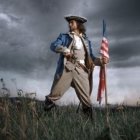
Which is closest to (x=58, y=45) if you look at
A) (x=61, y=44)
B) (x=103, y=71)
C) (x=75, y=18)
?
(x=61, y=44)

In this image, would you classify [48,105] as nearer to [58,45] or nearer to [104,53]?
[58,45]

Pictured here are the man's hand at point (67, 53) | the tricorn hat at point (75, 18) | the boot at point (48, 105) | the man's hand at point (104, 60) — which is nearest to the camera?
the man's hand at point (67, 53)

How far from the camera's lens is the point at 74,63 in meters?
8.86

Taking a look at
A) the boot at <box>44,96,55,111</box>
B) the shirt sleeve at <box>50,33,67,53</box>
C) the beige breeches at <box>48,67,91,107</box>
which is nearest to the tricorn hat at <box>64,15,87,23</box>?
the shirt sleeve at <box>50,33,67,53</box>

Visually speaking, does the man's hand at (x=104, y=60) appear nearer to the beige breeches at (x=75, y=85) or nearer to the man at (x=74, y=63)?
the man at (x=74, y=63)

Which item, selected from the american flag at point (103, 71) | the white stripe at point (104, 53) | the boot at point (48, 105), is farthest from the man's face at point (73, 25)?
the boot at point (48, 105)

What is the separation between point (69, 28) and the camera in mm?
9227

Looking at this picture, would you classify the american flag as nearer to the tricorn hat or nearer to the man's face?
the tricorn hat

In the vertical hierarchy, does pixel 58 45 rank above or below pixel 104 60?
above

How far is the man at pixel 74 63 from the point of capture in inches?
345

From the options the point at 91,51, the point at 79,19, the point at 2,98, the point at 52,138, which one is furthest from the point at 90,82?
the point at 52,138

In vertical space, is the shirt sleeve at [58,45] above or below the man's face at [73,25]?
below

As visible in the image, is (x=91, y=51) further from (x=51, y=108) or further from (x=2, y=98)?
(x=2, y=98)

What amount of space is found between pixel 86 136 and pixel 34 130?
0.78m
